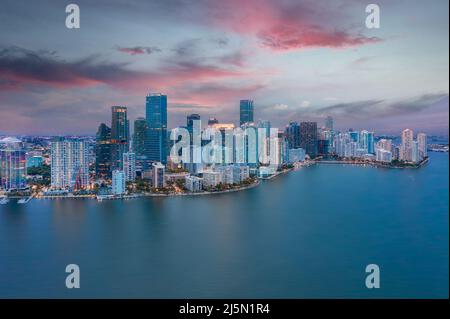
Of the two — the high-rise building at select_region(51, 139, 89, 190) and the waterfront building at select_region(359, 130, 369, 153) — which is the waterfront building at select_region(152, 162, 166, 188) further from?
the waterfront building at select_region(359, 130, 369, 153)

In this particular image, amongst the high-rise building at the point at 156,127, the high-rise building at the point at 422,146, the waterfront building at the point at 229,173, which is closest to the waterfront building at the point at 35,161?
the high-rise building at the point at 156,127

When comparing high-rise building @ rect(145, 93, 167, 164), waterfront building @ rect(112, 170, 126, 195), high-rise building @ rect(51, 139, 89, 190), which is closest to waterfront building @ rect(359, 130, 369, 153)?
high-rise building @ rect(145, 93, 167, 164)

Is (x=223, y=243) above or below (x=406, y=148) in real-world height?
below

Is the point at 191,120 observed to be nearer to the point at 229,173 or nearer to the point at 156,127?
the point at 156,127

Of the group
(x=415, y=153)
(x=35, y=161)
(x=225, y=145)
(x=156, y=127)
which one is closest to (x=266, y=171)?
(x=225, y=145)

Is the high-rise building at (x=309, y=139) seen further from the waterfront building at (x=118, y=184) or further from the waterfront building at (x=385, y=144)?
the waterfront building at (x=118, y=184)

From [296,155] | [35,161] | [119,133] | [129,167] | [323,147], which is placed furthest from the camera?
[323,147]

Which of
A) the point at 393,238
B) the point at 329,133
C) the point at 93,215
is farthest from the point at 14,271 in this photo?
the point at 329,133

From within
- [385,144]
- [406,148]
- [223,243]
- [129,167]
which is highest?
[385,144]
